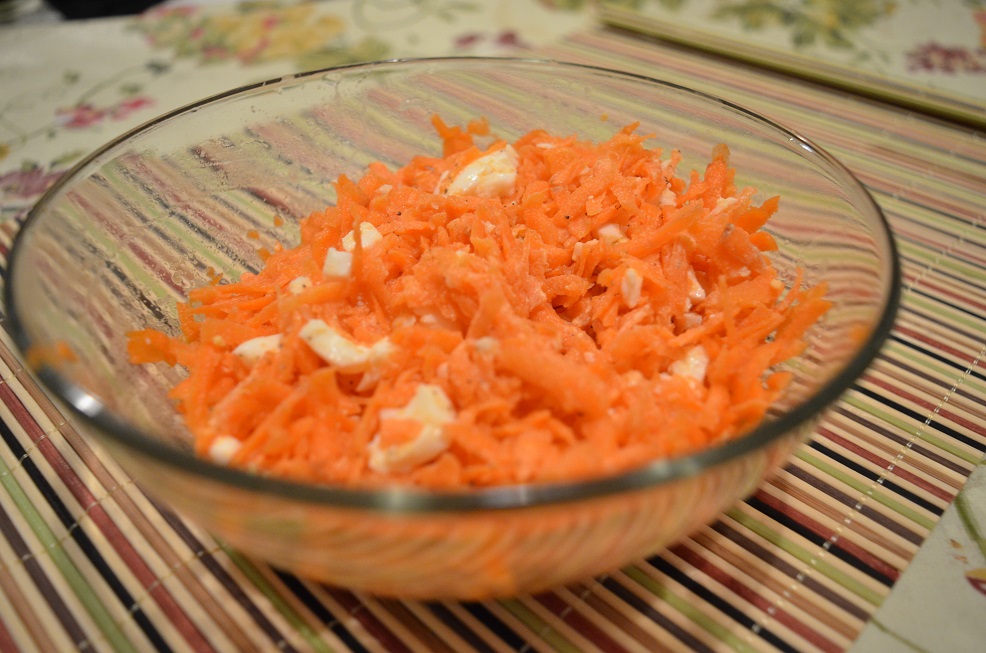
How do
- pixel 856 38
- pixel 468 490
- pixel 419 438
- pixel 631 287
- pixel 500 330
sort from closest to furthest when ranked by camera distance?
pixel 468 490 < pixel 419 438 < pixel 500 330 < pixel 631 287 < pixel 856 38

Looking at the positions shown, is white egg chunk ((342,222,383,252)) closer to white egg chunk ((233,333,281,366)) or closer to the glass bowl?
white egg chunk ((233,333,281,366))

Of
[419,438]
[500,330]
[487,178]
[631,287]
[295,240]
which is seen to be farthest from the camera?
[295,240]

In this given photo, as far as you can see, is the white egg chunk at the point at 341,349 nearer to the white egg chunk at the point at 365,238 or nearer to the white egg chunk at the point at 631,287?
the white egg chunk at the point at 365,238

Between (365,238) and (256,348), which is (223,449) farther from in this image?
(365,238)

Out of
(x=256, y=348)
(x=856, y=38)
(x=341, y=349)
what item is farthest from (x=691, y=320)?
(x=856, y=38)

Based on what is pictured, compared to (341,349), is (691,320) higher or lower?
higher

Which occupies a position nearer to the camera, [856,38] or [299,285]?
[299,285]

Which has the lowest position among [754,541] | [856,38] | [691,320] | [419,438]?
[754,541]

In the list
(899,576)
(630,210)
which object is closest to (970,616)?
(899,576)
